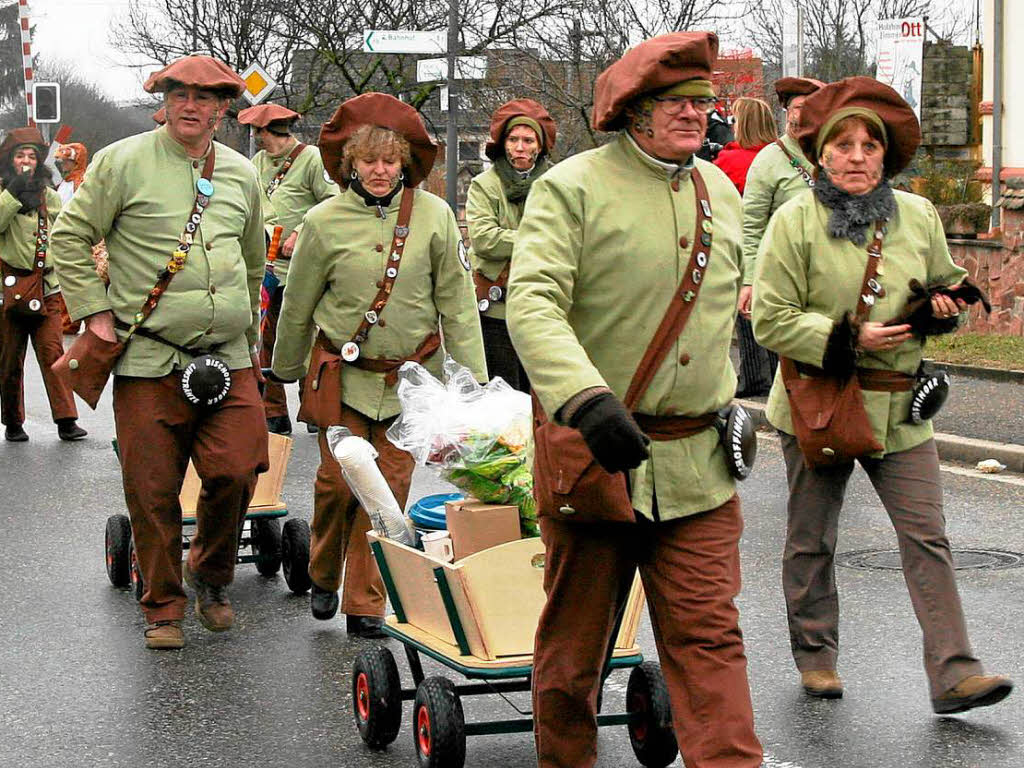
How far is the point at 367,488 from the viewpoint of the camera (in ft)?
20.2

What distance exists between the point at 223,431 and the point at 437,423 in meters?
1.39

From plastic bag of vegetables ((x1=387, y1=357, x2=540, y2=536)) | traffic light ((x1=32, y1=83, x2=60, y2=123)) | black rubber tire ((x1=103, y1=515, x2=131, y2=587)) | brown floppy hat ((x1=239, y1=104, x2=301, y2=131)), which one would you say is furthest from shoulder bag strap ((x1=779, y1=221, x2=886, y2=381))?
traffic light ((x1=32, y1=83, x2=60, y2=123))

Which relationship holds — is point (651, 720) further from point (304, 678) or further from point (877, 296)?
point (304, 678)

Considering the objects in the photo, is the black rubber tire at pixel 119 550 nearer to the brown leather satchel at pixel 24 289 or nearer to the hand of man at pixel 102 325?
the hand of man at pixel 102 325

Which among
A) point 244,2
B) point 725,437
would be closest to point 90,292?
point 725,437

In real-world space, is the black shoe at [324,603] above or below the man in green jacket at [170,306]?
below

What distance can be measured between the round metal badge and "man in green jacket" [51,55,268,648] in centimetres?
40

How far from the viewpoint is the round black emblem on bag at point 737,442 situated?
4629 millimetres

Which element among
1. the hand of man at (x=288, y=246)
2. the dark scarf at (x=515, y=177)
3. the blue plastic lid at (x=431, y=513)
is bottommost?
the blue plastic lid at (x=431, y=513)

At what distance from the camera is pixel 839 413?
5.86 metres

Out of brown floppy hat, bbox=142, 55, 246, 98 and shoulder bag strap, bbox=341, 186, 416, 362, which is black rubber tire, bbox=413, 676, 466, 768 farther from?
brown floppy hat, bbox=142, 55, 246, 98

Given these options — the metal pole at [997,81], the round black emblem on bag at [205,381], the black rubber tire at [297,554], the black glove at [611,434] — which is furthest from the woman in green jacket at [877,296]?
the metal pole at [997,81]

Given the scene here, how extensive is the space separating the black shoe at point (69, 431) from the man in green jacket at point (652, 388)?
9197 millimetres

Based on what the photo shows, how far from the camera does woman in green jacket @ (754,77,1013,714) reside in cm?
579
